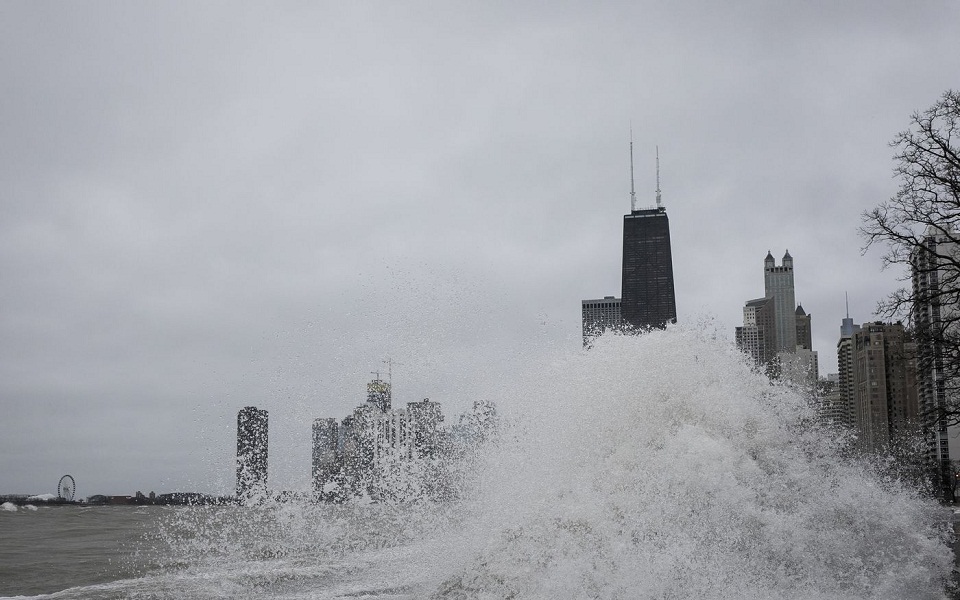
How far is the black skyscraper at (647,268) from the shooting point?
150625mm

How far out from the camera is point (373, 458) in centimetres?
1647

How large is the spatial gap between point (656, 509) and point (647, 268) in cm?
14605

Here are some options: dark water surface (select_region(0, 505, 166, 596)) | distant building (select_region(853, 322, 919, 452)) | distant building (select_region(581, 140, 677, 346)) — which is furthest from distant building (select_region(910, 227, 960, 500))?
distant building (select_region(581, 140, 677, 346))

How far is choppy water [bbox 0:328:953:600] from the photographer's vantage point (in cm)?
812

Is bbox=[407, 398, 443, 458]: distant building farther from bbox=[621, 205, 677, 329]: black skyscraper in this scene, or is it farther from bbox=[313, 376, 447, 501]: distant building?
bbox=[621, 205, 677, 329]: black skyscraper

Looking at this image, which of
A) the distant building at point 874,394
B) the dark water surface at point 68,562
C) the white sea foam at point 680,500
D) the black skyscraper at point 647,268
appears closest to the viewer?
the white sea foam at point 680,500

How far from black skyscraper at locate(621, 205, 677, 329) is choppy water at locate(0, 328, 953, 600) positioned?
455 ft

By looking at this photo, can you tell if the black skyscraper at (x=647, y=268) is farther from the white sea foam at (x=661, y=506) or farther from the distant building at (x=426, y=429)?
the white sea foam at (x=661, y=506)

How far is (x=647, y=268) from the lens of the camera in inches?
5960

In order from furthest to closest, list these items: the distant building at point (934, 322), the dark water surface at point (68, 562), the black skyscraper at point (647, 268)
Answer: the black skyscraper at point (647, 268)
the dark water surface at point (68, 562)
the distant building at point (934, 322)

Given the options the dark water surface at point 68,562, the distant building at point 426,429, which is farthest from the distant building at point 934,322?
the dark water surface at point 68,562

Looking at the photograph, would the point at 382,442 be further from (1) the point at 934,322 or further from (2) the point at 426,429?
(1) the point at 934,322

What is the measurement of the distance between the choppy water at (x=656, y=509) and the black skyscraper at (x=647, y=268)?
139 metres

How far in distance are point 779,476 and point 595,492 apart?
82.9 inches
